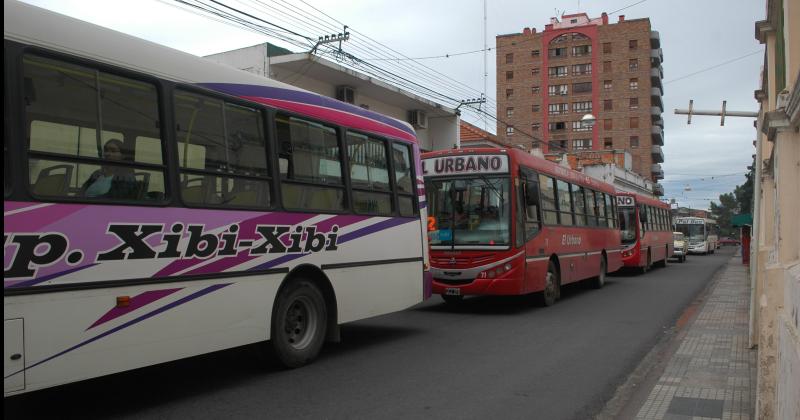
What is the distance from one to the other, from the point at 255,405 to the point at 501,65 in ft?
297

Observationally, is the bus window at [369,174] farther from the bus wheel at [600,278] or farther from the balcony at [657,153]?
the balcony at [657,153]

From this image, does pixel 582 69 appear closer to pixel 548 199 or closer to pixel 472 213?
pixel 548 199

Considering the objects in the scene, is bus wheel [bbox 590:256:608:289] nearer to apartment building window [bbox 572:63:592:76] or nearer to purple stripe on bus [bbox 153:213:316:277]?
purple stripe on bus [bbox 153:213:316:277]

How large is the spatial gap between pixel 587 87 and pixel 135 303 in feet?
284

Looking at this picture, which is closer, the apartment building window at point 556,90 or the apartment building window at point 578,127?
the apartment building window at point 578,127

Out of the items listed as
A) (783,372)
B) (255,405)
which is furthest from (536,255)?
(783,372)

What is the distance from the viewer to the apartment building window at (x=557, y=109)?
286 ft

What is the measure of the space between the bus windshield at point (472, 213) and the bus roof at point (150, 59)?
4021 millimetres

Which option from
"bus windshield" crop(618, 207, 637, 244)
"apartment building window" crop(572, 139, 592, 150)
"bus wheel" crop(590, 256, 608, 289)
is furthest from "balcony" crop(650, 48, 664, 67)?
"bus wheel" crop(590, 256, 608, 289)

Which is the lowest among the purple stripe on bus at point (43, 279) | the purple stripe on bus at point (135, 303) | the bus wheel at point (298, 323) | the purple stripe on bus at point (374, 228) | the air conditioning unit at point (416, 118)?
the bus wheel at point (298, 323)

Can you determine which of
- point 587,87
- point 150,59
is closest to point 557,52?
point 587,87

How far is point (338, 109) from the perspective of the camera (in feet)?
25.2

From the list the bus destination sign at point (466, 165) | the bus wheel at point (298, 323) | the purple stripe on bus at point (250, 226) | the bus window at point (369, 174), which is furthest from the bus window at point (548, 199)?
the purple stripe on bus at point (250, 226)

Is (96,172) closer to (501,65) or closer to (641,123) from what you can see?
(641,123)
